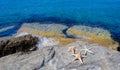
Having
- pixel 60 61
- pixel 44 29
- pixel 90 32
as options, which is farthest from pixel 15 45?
pixel 90 32

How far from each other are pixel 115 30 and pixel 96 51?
39.3 ft

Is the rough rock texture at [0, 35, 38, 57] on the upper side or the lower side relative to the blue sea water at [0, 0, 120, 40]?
lower

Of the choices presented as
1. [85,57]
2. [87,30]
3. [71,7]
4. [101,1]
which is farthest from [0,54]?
[101,1]

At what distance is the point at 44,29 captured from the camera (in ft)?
66.0

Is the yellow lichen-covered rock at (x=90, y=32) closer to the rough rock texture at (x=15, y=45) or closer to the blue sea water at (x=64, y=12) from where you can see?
the blue sea water at (x=64, y=12)

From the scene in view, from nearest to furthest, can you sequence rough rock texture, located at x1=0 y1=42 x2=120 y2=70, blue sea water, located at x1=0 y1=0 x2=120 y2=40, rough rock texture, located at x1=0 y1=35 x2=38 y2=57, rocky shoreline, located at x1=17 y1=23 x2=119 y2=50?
rough rock texture, located at x1=0 y1=42 x2=120 y2=70 < rough rock texture, located at x1=0 y1=35 x2=38 y2=57 < rocky shoreline, located at x1=17 y1=23 x2=119 y2=50 < blue sea water, located at x1=0 y1=0 x2=120 y2=40

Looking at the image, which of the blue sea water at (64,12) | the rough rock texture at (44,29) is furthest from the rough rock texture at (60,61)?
the blue sea water at (64,12)

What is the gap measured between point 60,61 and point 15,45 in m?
3.49

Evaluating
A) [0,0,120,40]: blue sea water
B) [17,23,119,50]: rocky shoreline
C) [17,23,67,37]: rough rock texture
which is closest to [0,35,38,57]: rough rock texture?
[17,23,119,50]: rocky shoreline

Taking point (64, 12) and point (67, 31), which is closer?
point (67, 31)

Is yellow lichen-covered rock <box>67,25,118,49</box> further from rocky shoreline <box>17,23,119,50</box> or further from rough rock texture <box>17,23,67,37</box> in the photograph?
rough rock texture <box>17,23,67,37</box>

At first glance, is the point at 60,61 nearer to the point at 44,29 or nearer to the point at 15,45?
the point at 15,45

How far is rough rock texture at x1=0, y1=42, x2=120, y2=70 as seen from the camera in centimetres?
852

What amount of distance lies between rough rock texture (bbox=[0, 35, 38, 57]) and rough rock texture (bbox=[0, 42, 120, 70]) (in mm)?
2007
